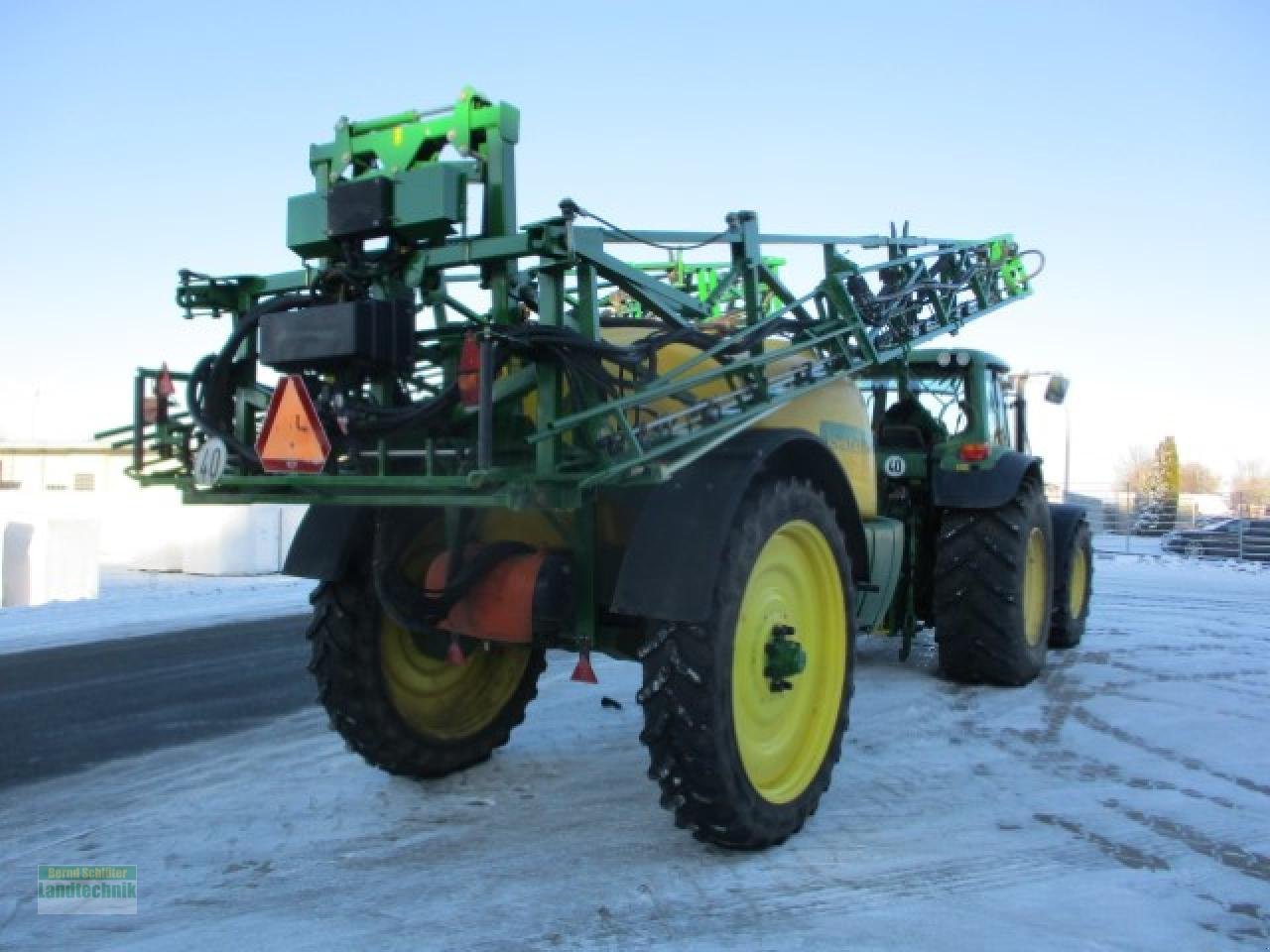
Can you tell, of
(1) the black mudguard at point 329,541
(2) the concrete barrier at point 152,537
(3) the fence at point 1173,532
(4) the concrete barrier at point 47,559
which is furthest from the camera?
(3) the fence at point 1173,532

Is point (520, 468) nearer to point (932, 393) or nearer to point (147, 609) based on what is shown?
point (932, 393)

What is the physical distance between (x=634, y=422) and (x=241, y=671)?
529 centimetres

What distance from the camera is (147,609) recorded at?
39.9 ft

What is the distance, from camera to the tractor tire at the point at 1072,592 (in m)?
8.68

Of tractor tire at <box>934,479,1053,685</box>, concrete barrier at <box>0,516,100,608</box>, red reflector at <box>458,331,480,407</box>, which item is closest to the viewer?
red reflector at <box>458,331,480,407</box>

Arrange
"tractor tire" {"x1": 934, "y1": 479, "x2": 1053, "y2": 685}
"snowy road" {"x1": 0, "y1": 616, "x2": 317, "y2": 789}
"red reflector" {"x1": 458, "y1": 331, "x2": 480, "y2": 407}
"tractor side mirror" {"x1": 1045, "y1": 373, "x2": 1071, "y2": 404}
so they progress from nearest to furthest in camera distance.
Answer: "red reflector" {"x1": 458, "y1": 331, "x2": 480, "y2": 407} → "snowy road" {"x1": 0, "y1": 616, "x2": 317, "y2": 789} → "tractor tire" {"x1": 934, "y1": 479, "x2": 1053, "y2": 685} → "tractor side mirror" {"x1": 1045, "y1": 373, "x2": 1071, "y2": 404}

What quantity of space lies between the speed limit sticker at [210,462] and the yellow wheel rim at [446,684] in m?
Result: 1.14

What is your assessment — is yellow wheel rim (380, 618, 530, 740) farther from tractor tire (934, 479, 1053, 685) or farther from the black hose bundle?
tractor tire (934, 479, 1053, 685)

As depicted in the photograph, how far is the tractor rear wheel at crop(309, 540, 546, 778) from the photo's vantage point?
4.48m

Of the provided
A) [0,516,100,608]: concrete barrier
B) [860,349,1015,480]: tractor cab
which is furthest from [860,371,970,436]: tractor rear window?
[0,516,100,608]: concrete barrier

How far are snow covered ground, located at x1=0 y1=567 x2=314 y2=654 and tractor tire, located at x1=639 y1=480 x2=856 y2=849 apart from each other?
755 centimetres

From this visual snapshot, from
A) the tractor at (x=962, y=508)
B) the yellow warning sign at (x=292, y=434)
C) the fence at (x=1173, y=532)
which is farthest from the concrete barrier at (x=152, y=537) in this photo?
the fence at (x=1173, y=532)

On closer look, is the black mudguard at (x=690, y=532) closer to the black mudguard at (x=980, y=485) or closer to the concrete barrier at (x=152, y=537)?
the black mudguard at (x=980, y=485)

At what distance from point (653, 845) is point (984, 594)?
359 cm
